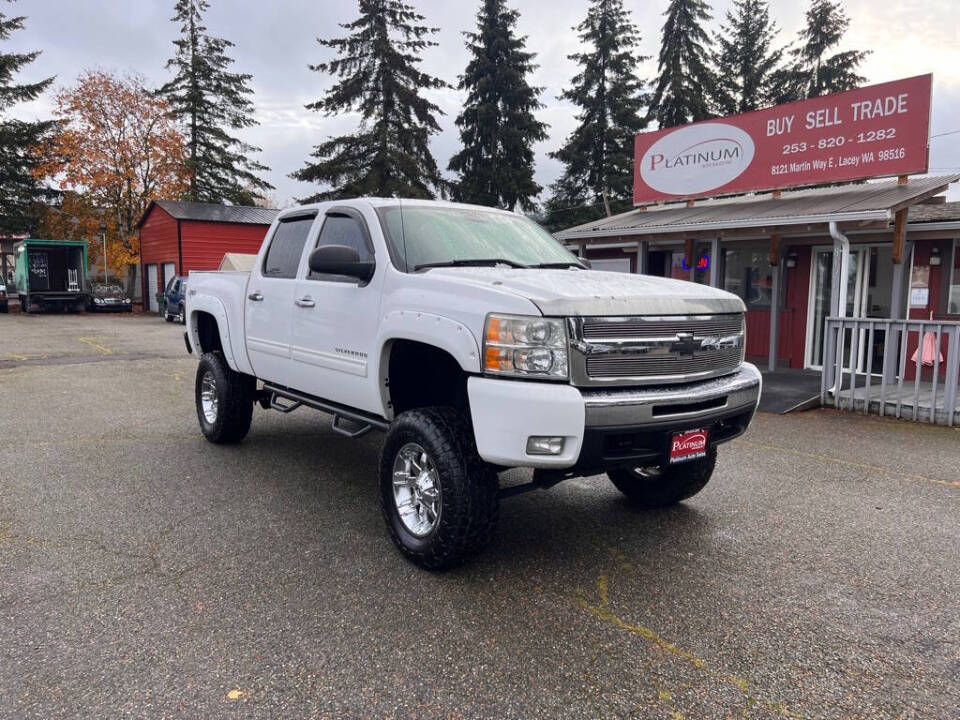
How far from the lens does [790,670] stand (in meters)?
2.82

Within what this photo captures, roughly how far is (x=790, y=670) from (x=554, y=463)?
1.29 meters

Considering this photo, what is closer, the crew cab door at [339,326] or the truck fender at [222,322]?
the crew cab door at [339,326]

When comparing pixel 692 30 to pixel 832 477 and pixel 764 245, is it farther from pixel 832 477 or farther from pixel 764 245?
pixel 832 477

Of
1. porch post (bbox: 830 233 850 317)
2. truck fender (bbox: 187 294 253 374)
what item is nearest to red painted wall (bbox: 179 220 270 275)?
truck fender (bbox: 187 294 253 374)

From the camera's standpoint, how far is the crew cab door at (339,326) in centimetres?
419

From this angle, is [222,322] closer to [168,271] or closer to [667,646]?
[667,646]

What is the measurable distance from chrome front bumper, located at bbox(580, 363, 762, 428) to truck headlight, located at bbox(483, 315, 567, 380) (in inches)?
8.2

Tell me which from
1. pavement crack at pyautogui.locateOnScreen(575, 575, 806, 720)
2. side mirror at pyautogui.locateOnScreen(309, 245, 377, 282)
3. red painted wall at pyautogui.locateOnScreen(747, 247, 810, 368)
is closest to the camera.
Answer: pavement crack at pyautogui.locateOnScreen(575, 575, 806, 720)

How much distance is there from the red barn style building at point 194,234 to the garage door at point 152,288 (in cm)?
14

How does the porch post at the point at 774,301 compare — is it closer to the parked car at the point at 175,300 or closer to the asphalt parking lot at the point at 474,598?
the asphalt parking lot at the point at 474,598

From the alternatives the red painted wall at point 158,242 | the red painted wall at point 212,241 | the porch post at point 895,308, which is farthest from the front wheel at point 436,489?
the red painted wall at point 158,242

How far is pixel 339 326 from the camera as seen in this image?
4430mm

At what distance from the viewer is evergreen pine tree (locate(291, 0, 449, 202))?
99.0 ft

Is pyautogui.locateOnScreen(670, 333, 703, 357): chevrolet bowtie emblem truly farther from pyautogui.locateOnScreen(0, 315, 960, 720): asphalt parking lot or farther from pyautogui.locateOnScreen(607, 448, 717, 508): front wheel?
pyautogui.locateOnScreen(0, 315, 960, 720): asphalt parking lot
